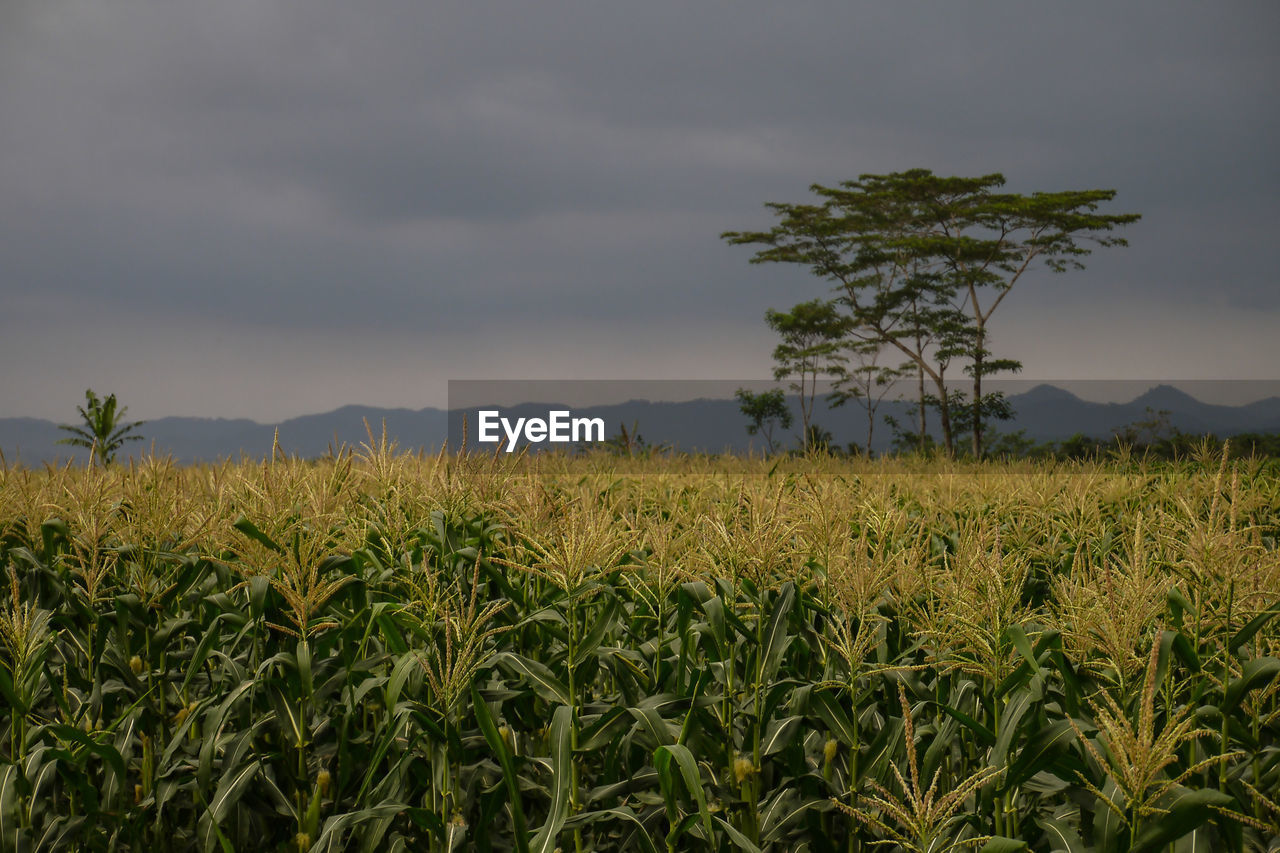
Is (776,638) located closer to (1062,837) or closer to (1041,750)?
(1041,750)

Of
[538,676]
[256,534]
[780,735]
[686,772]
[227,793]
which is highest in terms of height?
[256,534]

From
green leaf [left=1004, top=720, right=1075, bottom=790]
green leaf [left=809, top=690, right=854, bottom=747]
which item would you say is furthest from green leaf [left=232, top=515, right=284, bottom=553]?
green leaf [left=1004, top=720, right=1075, bottom=790]

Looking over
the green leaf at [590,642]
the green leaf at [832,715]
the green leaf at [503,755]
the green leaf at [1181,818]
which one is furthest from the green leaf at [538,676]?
the green leaf at [1181,818]

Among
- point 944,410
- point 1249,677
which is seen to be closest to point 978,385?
point 944,410

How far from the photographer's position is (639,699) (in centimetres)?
287

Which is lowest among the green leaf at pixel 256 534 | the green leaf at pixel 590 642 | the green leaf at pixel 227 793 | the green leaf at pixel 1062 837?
the green leaf at pixel 227 793

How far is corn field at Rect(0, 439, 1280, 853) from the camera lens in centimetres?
230

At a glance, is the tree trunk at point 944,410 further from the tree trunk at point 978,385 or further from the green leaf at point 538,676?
the green leaf at point 538,676

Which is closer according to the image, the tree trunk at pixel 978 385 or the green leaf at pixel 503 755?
the green leaf at pixel 503 755

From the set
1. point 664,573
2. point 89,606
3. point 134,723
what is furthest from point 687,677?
point 89,606

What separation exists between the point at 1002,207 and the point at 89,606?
52812 mm

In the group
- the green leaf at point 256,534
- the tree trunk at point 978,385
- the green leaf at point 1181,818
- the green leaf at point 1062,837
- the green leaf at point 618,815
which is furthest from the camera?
the tree trunk at point 978,385

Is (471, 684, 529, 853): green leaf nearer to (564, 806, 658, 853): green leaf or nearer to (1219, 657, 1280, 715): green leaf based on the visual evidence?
(564, 806, 658, 853): green leaf

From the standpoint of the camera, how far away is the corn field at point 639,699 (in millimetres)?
2297
